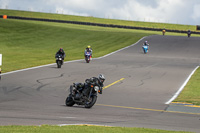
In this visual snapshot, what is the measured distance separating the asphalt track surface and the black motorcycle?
0.32 metres

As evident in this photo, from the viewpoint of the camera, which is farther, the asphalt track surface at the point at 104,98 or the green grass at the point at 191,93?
the green grass at the point at 191,93

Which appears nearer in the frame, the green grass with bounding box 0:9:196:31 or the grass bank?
the grass bank

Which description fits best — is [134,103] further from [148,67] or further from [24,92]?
[148,67]

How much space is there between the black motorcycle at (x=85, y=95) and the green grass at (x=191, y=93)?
5.18m

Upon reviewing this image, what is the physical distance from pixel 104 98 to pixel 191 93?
5282 mm

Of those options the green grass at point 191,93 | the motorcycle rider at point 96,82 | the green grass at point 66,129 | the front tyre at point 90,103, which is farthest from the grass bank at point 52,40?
the green grass at point 66,129

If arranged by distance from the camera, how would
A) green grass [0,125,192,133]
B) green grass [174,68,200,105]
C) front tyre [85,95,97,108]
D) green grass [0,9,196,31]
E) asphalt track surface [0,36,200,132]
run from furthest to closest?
green grass [0,9,196,31]
green grass [174,68,200,105]
front tyre [85,95,97,108]
asphalt track surface [0,36,200,132]
green grass [0,125,192,133]

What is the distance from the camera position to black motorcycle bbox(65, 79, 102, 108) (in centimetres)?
1648

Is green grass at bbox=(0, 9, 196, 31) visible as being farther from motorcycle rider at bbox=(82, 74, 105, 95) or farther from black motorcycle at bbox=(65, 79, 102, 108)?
motorcycle rider at bbox=(82, 74, 105, 95)

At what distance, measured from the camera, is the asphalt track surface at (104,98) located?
1305cm

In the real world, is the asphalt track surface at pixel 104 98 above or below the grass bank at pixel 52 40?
below

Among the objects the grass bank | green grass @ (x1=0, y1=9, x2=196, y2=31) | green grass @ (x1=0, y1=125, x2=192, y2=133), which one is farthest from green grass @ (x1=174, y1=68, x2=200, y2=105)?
green grass @ (x1=0, y1=9, x2=196, y2=31)

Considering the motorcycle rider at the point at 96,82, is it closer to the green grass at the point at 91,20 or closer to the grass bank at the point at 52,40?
the grass bank at the point at 52,40

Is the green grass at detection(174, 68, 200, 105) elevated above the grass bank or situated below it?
below
